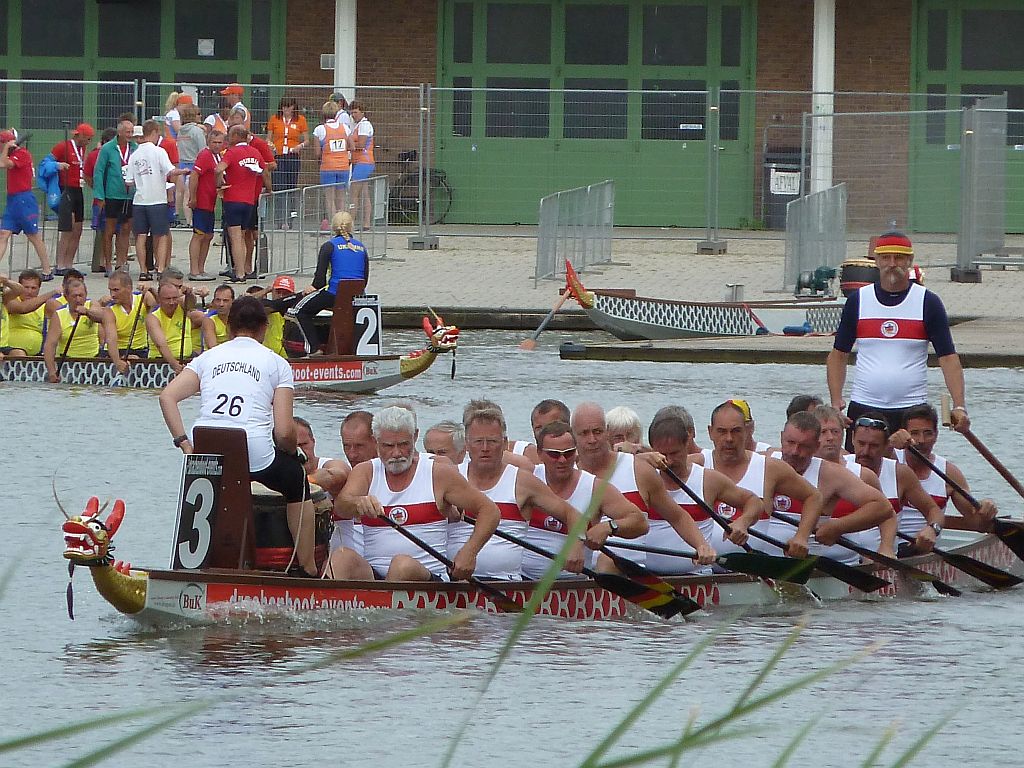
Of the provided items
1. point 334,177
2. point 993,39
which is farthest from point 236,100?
point 993,39

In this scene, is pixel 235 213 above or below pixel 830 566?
above

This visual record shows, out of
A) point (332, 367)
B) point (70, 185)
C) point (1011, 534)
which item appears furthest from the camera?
point (70, 185)

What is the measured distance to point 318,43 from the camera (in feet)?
101

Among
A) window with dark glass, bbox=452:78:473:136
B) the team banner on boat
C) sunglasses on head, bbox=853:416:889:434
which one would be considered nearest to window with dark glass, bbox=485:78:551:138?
window with dark glass, bbox=452:78:473:136

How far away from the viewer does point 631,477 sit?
31.3ft

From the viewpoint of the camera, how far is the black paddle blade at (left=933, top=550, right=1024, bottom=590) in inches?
416

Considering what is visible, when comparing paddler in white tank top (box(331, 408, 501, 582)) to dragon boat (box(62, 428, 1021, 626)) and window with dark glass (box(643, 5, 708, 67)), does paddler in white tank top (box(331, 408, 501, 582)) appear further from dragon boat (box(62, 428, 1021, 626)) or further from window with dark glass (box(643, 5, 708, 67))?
window with dark glass (box(643, 5, 708, 67))

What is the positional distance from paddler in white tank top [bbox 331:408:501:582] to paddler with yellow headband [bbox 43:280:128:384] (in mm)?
8478

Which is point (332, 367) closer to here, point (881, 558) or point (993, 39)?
point (881, 558)

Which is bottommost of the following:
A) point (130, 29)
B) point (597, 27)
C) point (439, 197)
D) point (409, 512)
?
point (409, 512)

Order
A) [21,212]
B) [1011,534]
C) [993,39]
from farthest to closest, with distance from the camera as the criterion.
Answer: [993,39] < [21,212] < [1011,534]

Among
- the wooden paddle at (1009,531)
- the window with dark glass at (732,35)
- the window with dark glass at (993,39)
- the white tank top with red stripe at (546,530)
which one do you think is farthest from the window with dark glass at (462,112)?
the white tank top with red stripe at (546,530)

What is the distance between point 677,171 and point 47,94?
8.78 meters

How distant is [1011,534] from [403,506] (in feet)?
12.5
